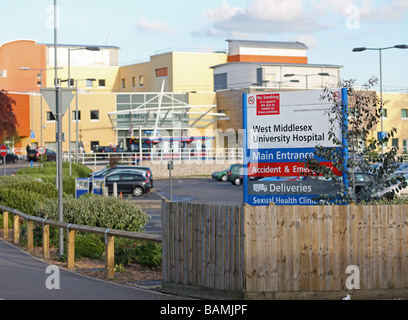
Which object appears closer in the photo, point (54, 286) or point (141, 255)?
point (54, 286)

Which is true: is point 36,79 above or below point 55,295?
above

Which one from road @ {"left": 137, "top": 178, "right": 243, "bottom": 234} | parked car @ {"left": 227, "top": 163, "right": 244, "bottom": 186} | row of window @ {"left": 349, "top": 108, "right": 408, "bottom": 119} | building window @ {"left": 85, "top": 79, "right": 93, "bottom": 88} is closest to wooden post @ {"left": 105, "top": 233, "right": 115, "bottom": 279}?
row of window @ {"left": 349, "top": 108, "right": 408, "bottom": 119}

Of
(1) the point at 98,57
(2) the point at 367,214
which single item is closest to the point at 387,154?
(2) the point at 367,214

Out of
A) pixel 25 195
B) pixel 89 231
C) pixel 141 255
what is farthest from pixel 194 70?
pixel 89 231

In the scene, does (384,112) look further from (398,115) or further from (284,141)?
(398,115)

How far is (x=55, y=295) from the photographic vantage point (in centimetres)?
1085

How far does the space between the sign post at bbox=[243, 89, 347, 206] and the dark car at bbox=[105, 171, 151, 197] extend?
3085 cm

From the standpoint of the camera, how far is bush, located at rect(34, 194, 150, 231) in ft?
55.7

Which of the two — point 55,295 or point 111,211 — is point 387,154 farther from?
point 111,211

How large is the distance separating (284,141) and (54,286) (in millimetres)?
4556

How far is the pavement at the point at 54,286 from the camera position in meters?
10.8

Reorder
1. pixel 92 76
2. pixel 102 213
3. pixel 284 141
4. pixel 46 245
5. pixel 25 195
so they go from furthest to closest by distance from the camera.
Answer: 1. pixel 92 76
2. pixel 25 195
3. pixel 102 213
4. pixel 46 245
5. pixel 284 141

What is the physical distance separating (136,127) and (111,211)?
61.7 m

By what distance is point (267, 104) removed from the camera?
12.9 meters
